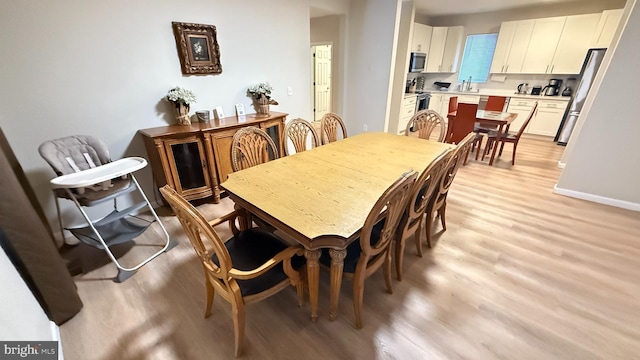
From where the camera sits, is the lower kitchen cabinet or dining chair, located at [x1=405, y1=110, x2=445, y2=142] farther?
the lower kitchen cabinet

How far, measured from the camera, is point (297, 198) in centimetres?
148

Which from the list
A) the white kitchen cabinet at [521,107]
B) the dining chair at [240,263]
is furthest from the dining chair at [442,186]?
the white kitchen cabinet at [521,107]

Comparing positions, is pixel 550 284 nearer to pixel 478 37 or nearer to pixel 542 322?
pixel 542 322

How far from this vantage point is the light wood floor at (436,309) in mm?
1394

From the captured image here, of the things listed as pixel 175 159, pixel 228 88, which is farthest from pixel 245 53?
pixel 175 159

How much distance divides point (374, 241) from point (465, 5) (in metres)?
5.83

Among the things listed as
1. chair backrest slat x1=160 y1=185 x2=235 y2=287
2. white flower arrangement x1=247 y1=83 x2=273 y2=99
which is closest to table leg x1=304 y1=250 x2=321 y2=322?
chair backrest slat x1=160 y1=185 x2=235 y2=287

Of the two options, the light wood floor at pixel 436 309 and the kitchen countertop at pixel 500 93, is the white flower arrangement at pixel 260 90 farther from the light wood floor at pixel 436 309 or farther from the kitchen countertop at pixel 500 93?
the kitchen countertop at pixel 500 93

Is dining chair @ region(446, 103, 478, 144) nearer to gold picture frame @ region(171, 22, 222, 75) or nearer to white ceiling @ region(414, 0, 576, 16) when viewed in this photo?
white ceiling @ region(414, 0, 576, 16)

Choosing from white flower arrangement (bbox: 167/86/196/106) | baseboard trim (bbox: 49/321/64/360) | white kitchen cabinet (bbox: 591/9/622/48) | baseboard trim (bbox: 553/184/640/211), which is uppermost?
white kitchen cabinet (bbox: 591/9/622/48)

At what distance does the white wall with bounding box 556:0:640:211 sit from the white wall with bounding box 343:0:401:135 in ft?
8.32

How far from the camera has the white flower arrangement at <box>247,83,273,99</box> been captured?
3.21m

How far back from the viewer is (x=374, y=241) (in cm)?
155

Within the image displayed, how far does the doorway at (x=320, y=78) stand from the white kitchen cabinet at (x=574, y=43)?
15.6 feet
